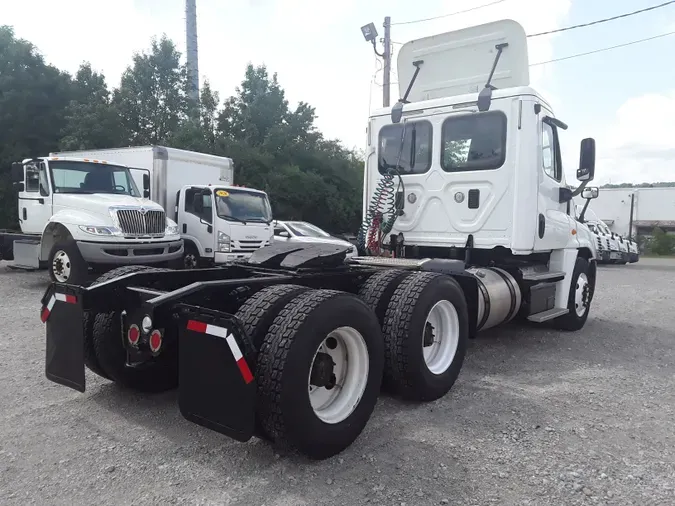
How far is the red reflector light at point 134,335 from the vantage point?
3533 millimetres

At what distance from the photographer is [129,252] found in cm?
1074

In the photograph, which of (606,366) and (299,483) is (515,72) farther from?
(299,483)

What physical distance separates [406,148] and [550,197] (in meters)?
1.90

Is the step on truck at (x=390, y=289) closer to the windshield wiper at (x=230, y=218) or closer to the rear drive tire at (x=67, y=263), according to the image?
the rear drive tire at (x=67, y=263)

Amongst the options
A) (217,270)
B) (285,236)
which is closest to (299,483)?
(217,270)

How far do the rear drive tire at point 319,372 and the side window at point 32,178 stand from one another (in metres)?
10.4

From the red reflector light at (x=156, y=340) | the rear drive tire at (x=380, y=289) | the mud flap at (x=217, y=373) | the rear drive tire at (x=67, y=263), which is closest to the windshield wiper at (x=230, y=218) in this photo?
the rear drive tire at (x=67, y=263)

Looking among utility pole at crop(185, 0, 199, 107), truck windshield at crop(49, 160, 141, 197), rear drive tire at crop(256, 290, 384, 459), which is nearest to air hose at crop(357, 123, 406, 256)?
rear drive tire at crop(256, 290, 384, 459)

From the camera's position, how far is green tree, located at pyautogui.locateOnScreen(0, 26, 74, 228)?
24.4 m

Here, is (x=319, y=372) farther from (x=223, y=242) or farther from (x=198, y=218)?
(x=198, y=218)

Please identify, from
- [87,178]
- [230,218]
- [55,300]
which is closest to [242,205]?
[230,218]

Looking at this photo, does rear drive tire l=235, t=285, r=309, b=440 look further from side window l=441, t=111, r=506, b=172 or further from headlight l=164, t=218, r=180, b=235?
headlight l=164, t=218, r=180, b=235

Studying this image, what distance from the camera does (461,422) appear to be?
405 centimetres

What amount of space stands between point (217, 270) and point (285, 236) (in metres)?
11.3
